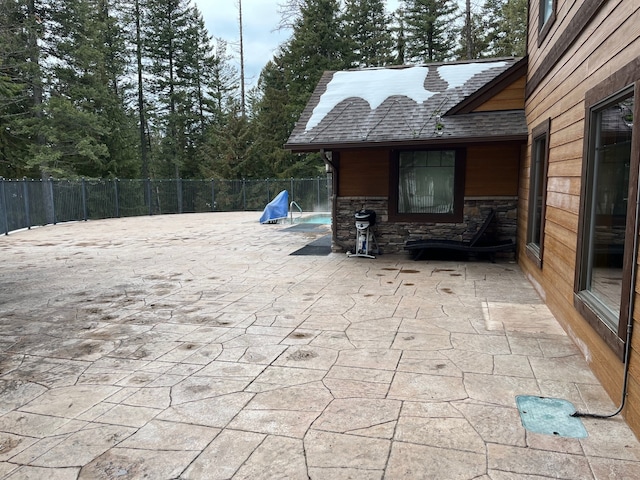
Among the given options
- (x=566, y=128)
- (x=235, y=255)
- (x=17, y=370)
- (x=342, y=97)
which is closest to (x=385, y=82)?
(x=342, y=97)

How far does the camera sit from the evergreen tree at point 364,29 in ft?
74.0

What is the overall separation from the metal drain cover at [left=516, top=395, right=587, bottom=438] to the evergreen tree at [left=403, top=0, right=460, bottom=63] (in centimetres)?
2138

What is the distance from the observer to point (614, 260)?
3172 mm

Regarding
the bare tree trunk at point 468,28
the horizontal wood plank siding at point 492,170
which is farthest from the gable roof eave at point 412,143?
the bare tree trunk at point 468,28

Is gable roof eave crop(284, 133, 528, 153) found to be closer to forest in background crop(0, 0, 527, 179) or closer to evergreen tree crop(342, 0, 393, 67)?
forest in background crop(0, 0, 527, 179)

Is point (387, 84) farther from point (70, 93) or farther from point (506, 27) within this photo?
point (506, 27)

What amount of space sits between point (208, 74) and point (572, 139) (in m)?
24.6

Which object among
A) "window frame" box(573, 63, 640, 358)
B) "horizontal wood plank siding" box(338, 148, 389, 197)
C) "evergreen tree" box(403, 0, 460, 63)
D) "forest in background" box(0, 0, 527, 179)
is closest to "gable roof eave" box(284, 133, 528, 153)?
"horizontal wood plank siding" box(338, 148, 389, 197)

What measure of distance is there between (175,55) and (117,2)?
135 inches

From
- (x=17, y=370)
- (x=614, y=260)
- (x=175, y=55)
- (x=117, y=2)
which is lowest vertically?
(x=17, y=370)

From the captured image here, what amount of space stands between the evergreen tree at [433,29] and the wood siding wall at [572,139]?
56.9 feet

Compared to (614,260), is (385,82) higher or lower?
higher

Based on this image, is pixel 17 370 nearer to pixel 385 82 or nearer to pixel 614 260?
pixel 614 260

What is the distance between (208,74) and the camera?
25.3 m
